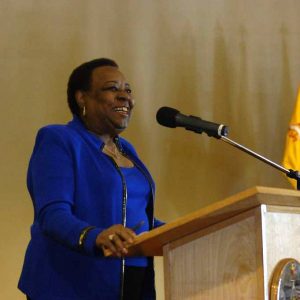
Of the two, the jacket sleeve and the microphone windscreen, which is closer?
the jacket sleeve

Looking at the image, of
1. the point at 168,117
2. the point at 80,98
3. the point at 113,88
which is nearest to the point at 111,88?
the point at 113,88

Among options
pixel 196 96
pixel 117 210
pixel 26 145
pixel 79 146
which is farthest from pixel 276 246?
pixel 196 96

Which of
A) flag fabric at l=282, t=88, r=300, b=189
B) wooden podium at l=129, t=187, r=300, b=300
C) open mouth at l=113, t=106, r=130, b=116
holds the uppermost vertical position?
flag fabric at l=282, t=88, r=300, b=189

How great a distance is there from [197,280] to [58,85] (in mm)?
2010

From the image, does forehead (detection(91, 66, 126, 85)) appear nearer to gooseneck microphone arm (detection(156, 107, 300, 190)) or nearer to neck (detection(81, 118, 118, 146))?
neck (detection(81, 118, 118, 146))

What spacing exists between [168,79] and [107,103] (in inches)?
59.8

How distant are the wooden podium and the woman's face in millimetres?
601

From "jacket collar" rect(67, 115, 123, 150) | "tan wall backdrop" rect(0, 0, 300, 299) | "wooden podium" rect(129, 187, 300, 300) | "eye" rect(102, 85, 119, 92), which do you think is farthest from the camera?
"tan wall backdrop" rect(0, 0, 300, 299)

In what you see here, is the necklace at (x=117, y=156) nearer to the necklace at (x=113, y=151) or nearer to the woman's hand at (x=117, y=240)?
the necklace at (x=113, y=151)

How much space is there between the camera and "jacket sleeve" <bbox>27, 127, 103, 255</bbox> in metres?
1.46

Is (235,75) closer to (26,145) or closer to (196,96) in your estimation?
(196,96)

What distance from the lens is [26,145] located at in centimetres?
311

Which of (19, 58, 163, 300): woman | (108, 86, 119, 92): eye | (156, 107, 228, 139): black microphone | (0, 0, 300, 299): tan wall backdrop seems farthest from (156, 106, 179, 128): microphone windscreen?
(0, 0, 300, 299): tan wall backdrop

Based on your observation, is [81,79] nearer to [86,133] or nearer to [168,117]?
[86,133]
